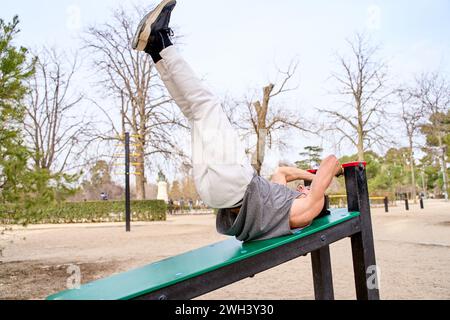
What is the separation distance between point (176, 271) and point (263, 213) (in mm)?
607

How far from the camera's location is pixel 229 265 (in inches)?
73.3

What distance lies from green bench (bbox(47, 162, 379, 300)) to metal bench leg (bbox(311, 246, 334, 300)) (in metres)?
0.47

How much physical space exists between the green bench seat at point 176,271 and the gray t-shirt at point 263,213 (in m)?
0.09

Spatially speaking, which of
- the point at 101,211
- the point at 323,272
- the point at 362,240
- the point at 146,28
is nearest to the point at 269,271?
the point at 323,272

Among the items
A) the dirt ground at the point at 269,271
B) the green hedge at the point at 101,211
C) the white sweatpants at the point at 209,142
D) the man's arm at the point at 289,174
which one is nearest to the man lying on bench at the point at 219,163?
the white sweatpants at the point at 209,142

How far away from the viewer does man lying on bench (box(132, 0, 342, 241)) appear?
82.2 inches

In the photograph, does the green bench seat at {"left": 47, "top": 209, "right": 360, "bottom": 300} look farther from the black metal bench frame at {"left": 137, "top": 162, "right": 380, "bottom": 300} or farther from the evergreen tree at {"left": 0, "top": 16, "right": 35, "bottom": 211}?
the evergreen tree at {"left": 0, "top": 16, "right": 35, "bottom": 211}

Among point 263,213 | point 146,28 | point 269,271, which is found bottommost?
point 269,271

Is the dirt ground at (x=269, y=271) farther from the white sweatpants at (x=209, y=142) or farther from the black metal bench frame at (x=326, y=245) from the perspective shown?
the white sweatpants at (x=209, y=142)

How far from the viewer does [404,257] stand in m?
6.24

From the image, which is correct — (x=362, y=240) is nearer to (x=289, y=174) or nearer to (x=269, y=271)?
(x=289, y=174)

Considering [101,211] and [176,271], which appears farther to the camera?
[101,211]
